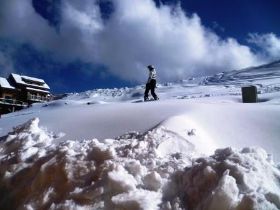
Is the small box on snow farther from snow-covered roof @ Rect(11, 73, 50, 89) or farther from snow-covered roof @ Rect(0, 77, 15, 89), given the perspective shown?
snow-covered roof @ Rect(11, 73, 50, 89)

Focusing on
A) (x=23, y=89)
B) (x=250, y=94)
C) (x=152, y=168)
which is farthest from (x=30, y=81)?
(x=152, y=168)

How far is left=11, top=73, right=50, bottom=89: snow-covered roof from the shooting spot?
44.9 metres

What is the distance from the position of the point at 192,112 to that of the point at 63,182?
3236 mm

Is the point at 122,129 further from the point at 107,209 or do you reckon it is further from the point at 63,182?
the point at 107,209

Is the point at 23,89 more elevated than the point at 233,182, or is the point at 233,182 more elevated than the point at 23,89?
the point at 23,89

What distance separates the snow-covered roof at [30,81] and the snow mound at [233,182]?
146 feet

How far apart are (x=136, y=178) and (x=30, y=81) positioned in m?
46.4

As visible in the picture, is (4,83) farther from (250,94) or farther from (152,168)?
(152,168)

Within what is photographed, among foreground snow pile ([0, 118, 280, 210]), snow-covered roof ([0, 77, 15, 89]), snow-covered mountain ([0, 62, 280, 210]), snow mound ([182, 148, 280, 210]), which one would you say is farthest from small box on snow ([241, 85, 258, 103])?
snow-covered roof ([0, 77, 15, 89])

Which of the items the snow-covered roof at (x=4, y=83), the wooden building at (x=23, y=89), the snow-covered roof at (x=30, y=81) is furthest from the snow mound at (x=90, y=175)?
the snow-covered roof at (x=30, y=81)

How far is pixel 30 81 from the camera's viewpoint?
1849 inches

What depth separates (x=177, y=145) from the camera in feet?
14.9

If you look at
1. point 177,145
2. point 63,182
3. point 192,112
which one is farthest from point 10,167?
point 192,112

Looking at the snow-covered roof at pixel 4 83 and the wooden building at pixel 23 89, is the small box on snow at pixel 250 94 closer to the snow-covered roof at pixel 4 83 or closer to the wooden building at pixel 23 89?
the wooden building at pixel 23 89
